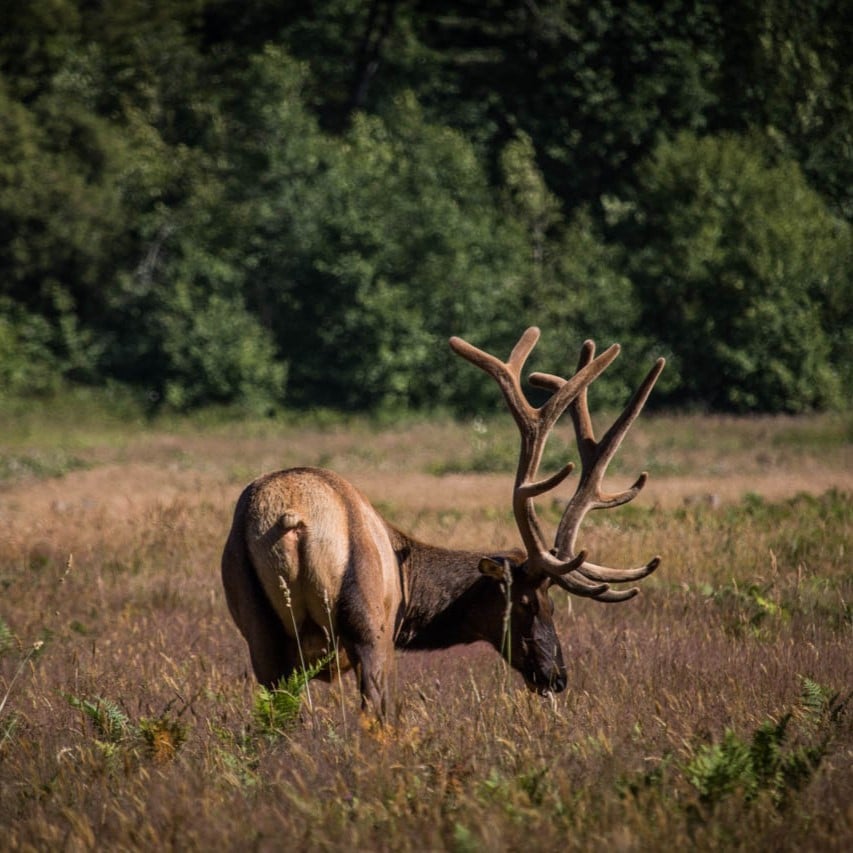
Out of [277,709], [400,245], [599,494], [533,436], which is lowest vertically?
[400,245]

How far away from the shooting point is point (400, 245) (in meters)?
38.7

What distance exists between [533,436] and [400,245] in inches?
1255

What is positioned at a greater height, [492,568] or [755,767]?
[755,767]

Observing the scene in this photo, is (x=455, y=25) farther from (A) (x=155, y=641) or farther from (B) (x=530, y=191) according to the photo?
(A) (x=155, y=641)

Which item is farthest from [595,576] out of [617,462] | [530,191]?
[530,191]

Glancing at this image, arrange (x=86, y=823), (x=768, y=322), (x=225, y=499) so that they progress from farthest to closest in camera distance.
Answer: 1. (x=768, y=322)
2. (x=225, y=499)
3. (x=86, y=823)

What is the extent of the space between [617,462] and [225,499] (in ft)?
29.1

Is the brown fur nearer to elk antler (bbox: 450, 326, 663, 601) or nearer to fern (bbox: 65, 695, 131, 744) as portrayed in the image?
elk antler (bbox: 450, 326, 663, 601)

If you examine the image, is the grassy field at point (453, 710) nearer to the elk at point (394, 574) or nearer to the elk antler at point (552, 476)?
the elk at point (394, 574)

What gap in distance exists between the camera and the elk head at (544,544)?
6.93 metres

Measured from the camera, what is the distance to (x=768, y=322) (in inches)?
1476

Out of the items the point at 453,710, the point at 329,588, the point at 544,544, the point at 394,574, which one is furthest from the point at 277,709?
the point at 544,544

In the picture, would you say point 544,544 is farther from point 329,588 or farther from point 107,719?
point 107,719

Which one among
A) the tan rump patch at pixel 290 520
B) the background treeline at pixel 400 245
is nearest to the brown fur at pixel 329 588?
the tan rump patch at pixel 290 520
